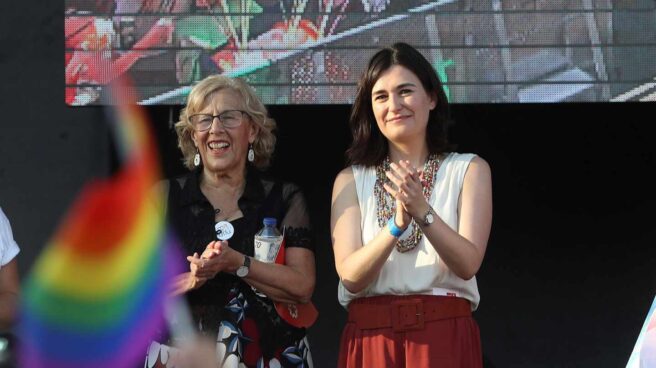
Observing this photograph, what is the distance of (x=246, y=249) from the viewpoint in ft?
9.07

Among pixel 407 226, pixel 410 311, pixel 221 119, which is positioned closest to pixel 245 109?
pixel 221 119

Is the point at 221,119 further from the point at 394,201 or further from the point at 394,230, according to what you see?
the point at 394,230

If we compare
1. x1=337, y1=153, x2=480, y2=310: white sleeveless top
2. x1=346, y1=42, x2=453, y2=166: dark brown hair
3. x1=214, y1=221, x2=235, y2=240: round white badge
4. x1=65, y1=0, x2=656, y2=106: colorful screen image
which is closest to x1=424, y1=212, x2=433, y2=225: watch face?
x1=337, y1=153, x2=480, y2=310: white sleeveless top

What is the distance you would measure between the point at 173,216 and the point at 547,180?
2.42 metres

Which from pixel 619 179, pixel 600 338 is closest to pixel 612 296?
pixel 600 338

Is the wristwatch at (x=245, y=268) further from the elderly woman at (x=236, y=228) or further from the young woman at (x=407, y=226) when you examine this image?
the young woman at (x=407, y=226)

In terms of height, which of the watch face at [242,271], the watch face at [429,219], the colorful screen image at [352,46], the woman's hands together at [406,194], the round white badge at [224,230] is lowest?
the watch face at [242,271]

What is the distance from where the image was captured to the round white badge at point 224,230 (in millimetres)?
2773

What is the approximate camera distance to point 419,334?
2498 mm

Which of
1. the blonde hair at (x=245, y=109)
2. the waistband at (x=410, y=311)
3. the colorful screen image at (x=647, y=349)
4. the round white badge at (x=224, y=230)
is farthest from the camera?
the blonde hair at (x=245, y=109)

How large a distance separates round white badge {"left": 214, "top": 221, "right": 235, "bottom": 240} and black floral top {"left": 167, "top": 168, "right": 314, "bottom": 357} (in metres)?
0.01

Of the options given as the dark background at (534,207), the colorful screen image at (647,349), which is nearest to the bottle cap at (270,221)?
the colorful screen image at (647,349)

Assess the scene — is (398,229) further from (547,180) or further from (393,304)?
(547,180)

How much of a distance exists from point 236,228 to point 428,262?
0.57 meters
